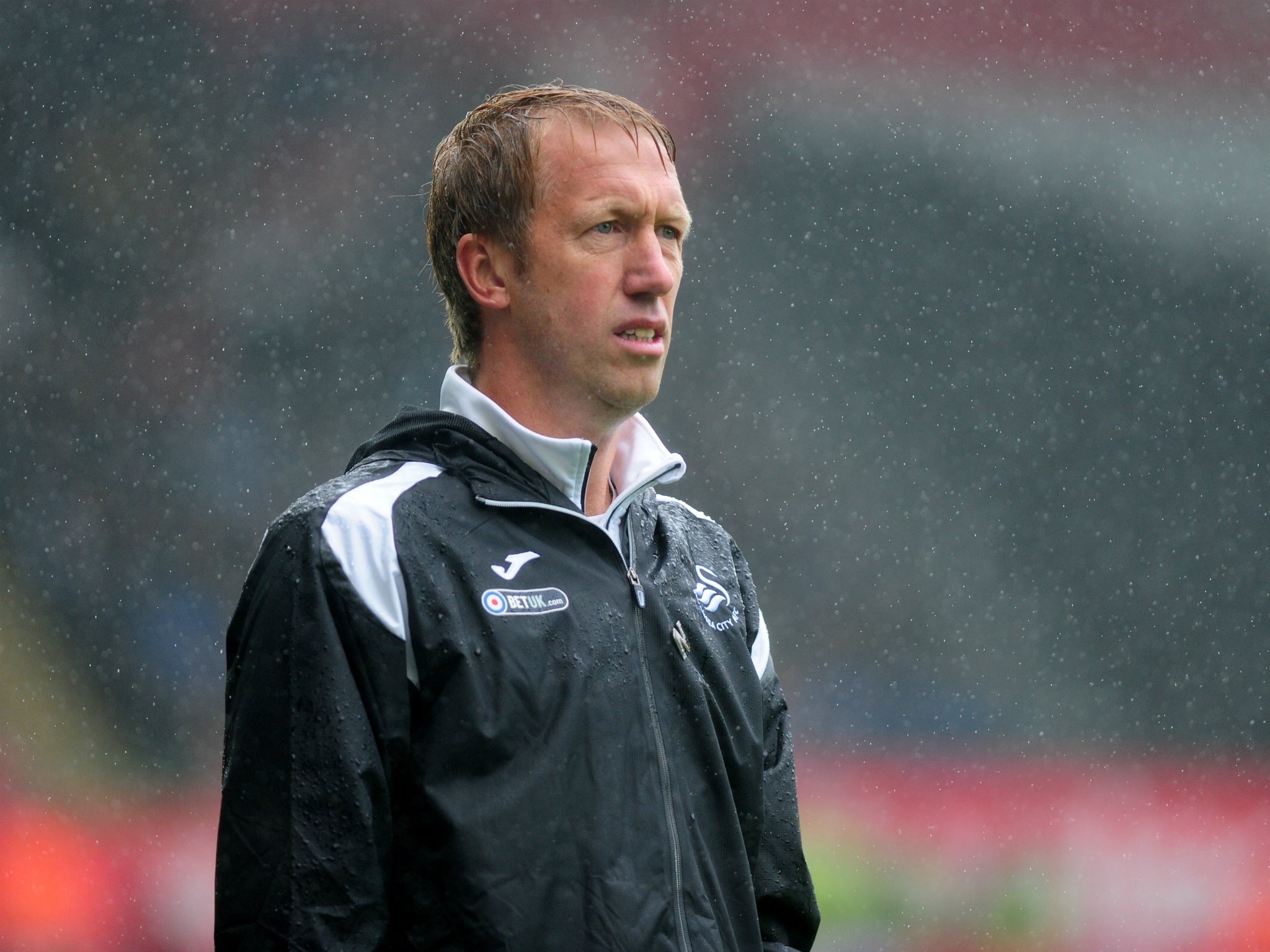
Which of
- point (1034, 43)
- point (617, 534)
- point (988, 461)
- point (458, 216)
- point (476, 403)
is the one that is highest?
point (1034, 43)

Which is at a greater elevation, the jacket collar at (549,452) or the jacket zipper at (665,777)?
the jacket collar at (549,452)

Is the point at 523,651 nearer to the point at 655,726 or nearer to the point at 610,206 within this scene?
the point at 655,726

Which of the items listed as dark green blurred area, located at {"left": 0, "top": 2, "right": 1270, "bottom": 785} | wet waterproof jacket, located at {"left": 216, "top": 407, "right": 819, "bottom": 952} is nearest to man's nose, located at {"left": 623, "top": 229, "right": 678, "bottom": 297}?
wet waterproof jacket, located at {"left": 216, "top": 407, "right": 819, "bottom": 952}

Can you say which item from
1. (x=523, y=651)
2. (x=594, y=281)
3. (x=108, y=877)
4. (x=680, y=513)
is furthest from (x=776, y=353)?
(x=523, y=651)

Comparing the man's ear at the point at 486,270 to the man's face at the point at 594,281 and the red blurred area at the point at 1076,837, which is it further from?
the red blurred area at the point at 1076,837

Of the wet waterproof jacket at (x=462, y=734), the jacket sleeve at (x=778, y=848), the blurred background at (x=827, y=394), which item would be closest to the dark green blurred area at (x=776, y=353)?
the blurred background at (x=827, y=394)

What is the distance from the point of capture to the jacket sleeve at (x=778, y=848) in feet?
4.92

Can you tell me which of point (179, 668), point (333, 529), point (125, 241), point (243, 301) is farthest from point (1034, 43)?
point (333, 529)

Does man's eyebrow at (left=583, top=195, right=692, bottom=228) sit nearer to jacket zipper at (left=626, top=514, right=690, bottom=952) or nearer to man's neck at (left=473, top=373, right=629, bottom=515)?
man's neck at (left=473, top=373, right=629, bottom=515)

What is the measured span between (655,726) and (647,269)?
48cm

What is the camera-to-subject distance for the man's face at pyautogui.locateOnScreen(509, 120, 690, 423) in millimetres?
1399

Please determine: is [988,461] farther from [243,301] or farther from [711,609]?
[711,609]

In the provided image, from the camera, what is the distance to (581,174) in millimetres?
1421

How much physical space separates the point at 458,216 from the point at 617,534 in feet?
1.30
